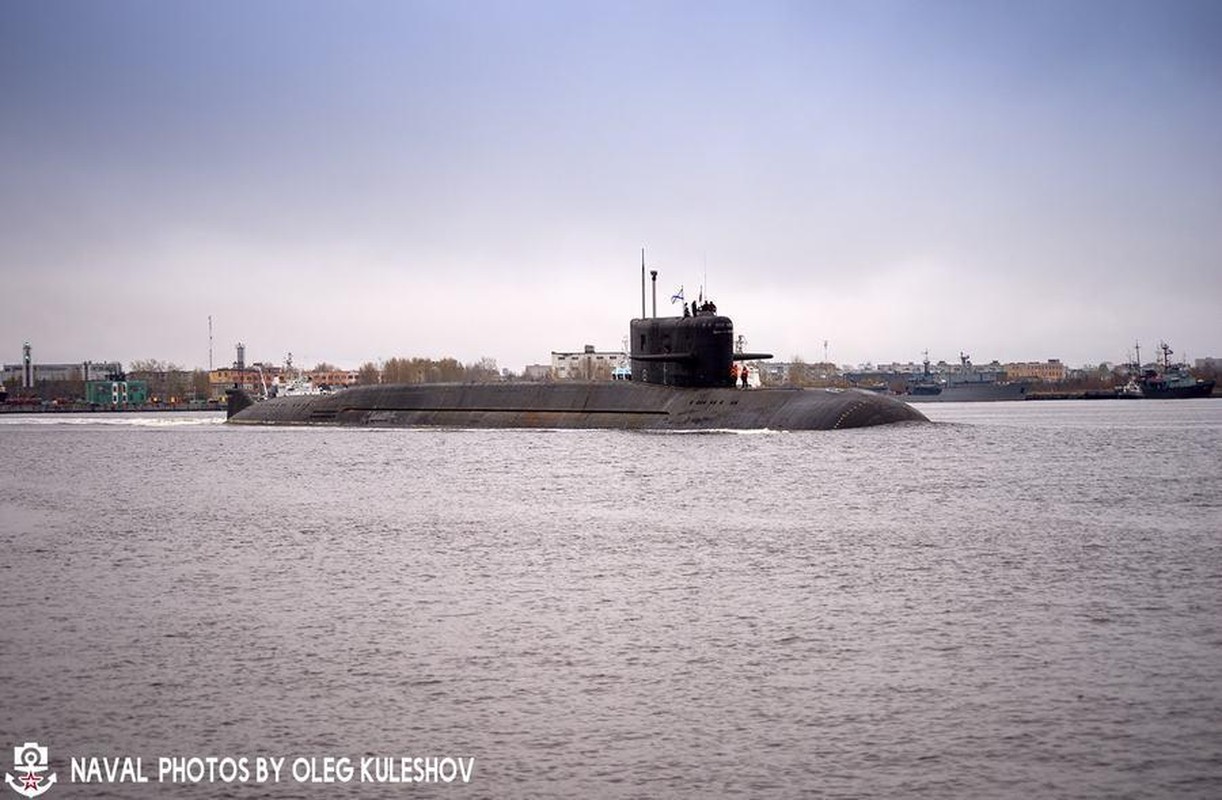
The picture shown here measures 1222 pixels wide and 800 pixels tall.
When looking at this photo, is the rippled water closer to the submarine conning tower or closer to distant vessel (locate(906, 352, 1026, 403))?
the submarine conning tower

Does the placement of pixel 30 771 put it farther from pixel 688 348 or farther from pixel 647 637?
pixel 688 348

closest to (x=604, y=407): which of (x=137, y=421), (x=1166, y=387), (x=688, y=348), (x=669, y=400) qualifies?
(x=669, y=400)

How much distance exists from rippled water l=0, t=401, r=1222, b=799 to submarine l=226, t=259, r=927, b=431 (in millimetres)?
19104

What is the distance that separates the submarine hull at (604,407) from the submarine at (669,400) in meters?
0.04

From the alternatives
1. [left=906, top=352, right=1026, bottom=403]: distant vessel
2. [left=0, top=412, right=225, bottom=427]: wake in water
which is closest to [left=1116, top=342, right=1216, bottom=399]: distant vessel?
[left=906, top=352, right=1026, bottom=403]: distant vessel

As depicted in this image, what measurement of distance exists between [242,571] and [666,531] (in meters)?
7.36

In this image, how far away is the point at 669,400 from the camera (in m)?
50.6

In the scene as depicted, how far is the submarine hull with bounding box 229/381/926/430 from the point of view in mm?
48969

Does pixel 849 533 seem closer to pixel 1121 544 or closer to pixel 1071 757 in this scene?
pixel 1121 544

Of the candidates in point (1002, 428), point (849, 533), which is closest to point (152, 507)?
point (849, 533)

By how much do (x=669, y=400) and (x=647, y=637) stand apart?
3709cm

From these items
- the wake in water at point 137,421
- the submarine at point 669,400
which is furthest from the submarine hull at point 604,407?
the wake in water at point 137,421

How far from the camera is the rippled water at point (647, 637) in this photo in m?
9.57

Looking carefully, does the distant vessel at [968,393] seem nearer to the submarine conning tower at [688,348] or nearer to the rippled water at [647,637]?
the submarine conning tower at [688,348]
